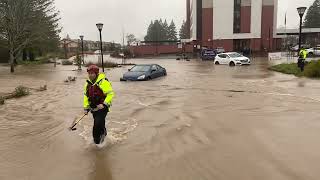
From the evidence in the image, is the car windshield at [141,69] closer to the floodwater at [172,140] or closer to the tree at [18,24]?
the floodwater at [172,140]

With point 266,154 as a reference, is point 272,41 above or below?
above

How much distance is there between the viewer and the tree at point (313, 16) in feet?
311

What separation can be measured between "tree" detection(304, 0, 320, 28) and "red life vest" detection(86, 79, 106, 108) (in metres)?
98.0

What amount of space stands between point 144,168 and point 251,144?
2.35 meters

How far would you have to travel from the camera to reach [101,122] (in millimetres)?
6734

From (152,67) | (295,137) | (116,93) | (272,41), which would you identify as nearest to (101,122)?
(295,137)

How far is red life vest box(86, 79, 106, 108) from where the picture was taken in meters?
6.59

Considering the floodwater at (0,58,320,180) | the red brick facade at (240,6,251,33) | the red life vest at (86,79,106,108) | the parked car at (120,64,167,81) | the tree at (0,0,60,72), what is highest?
the red brick facade at (240,6,251,33)

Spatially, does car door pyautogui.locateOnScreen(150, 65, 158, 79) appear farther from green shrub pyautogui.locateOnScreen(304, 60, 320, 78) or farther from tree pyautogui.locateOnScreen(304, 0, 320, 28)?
tree pyautogui.locateOnScreen(304, 0, 320, 28)

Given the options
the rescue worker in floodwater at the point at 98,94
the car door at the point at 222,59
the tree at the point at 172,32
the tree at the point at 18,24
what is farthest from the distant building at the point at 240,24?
the tree at the point at 172,32

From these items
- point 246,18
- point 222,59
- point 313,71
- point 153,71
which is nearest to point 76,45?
point 246,18

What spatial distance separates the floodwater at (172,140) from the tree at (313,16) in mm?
90721

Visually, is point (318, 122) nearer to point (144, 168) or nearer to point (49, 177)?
point (144, 168)

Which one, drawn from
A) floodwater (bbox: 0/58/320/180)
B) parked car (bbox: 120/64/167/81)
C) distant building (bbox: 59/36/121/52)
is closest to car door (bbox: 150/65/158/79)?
parked car (bbox: 120/64/167/81)
